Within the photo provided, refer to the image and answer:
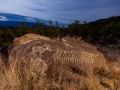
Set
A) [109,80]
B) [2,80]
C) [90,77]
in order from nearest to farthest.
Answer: [2,80]
[90,77]
[109,80]

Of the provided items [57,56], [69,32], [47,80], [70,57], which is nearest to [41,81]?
[47,80]

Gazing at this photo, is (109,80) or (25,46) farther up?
(25,46)

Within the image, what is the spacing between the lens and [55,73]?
842 centimetres

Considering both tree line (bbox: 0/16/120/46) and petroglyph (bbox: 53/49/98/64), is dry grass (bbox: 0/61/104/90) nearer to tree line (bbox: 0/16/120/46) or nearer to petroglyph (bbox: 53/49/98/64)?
petroglyph (bbox: 53/49/98/64)

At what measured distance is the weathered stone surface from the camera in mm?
8586

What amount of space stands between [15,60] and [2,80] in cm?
114

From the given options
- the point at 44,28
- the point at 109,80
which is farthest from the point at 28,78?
the point at 44,28

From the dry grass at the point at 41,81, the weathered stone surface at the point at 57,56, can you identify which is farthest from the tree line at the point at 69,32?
the dry grass at the point at 41,81

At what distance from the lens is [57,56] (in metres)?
8.62

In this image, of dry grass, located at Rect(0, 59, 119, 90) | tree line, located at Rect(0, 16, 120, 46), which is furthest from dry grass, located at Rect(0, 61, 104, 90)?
tree line, located at Rect(0, 16, 120, 46)

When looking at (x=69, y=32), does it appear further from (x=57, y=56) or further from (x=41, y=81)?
Result: (x=41, y=81)

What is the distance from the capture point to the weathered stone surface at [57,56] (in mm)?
8586

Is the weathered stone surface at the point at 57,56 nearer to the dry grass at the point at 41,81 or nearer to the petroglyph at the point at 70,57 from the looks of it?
the petroglyph at the point at 70,57

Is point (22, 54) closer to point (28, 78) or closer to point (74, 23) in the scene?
point (28, 78)
